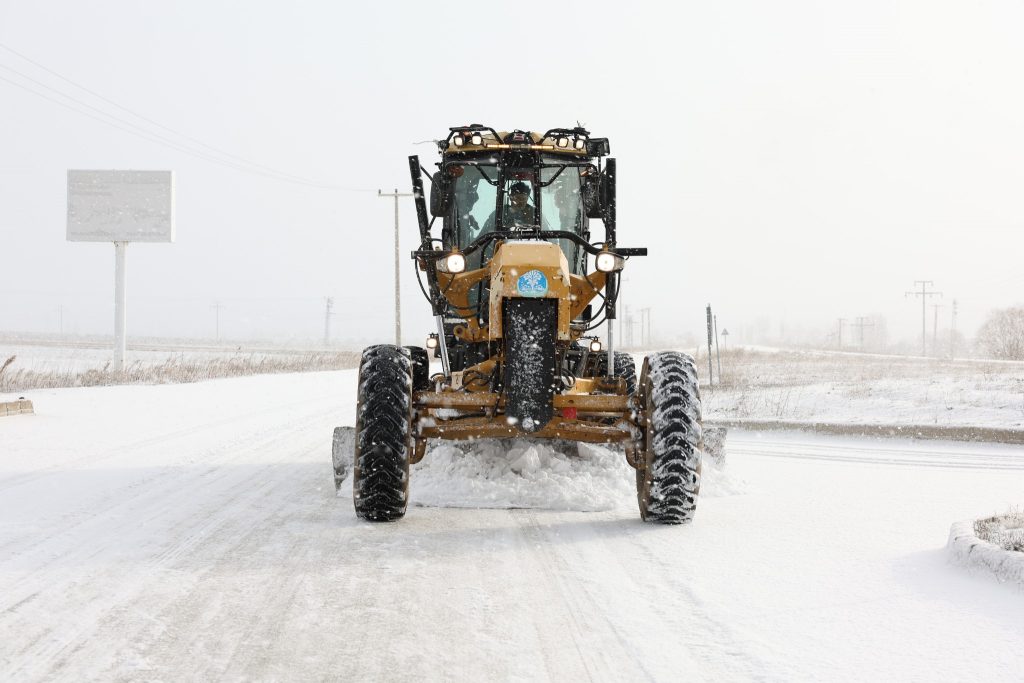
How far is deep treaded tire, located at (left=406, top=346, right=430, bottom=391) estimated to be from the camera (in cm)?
770

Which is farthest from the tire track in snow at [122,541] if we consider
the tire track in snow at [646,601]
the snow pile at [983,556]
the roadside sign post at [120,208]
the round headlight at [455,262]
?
the roadside sign post at [120,208]

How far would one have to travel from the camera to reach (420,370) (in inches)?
317

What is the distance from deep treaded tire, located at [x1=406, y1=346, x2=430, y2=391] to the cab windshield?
42.9 inches

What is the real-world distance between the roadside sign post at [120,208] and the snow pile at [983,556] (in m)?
34.3

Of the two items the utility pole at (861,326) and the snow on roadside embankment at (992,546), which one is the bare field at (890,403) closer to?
the snow on roadside embankment at (992,546)

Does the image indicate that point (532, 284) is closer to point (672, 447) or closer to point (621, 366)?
point (672, 447)

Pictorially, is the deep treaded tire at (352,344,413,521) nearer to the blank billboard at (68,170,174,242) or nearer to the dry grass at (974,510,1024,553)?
the dry grass at (974,510,1024,553)

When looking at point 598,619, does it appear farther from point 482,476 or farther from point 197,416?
point 197,416

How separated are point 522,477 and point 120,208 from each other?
32.7 metres

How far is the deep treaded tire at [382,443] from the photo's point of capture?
19.2ft

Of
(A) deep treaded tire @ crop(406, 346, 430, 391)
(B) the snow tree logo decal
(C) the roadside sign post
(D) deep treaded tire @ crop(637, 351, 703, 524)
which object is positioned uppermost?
(C) the roadside sign post

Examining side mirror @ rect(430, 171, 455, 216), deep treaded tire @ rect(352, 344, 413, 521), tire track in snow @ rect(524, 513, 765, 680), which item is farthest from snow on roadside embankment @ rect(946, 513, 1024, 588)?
side mirror @ rect(430, 171, 455, 216)

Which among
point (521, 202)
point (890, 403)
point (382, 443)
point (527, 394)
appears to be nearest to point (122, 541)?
point (382, 443)

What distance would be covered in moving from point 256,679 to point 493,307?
134 inches
